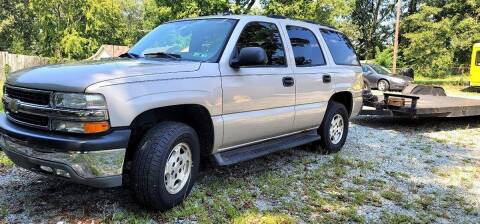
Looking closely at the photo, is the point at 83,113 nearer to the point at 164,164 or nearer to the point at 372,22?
the point at 164,164

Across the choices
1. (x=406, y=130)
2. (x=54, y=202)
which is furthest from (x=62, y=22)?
(x=54, y=202)

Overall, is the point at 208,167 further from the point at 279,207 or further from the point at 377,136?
the point at 377,136

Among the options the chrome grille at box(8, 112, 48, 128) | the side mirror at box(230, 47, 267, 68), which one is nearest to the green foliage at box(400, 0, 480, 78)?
the side mirror at box(230, 47, 267, 68)

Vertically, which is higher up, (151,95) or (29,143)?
(151,95)

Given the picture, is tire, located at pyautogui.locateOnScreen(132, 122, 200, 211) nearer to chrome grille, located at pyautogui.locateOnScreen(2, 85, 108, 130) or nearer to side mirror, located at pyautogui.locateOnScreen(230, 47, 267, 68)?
chrome grille, located at pyautogui.locateOnScreen(2, 85, 108, 130)

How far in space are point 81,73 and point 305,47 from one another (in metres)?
3.36

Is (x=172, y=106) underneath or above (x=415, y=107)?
above

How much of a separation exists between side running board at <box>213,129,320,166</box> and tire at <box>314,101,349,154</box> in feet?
0.69

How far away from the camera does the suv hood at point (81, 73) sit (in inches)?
136

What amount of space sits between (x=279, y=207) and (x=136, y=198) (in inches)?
56.3

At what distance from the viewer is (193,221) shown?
396 centimetres

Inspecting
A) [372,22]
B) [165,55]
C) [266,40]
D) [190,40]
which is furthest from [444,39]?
[165,55]

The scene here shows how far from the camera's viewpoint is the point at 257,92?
490 cm

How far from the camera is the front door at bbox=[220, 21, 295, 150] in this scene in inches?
180
